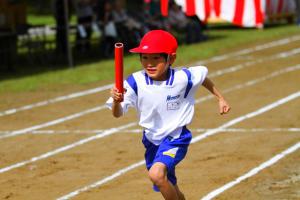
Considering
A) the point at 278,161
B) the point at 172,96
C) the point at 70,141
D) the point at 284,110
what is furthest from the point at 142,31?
the point at 172,96

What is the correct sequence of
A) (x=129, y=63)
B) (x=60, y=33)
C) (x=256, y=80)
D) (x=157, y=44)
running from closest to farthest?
(x=157, y=44) < (x=256, y=80) < (x=129, y=63) < (x=60, y=33)

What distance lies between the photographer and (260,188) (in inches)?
339

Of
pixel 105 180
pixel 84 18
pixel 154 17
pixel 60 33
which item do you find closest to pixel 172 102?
pixel 105 180

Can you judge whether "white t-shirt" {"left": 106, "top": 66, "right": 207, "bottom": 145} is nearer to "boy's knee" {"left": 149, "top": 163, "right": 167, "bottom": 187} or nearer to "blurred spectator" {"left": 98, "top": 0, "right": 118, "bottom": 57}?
"boy's knee" {"left": 149, "top": 163, "right": 167, "bottom": 187}

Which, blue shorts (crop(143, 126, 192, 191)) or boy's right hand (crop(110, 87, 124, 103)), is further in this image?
blue shorts (crop(143, 126, 192, 191))

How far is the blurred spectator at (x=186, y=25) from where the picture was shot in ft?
88.2

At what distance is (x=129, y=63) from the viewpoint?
2130 cm

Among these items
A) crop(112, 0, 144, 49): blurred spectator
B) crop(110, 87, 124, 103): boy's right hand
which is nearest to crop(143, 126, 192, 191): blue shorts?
crop(110, 87, 124, 103): boy's right hand

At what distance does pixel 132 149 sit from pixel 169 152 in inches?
165

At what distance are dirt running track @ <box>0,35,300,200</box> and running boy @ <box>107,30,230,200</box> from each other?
149cm

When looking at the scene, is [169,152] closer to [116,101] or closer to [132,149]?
[116,101]

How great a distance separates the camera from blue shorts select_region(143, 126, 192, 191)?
6789 millimetres

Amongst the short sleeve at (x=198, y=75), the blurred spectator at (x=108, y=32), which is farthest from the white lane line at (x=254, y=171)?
the blurred spectator at (x=108, y=32)

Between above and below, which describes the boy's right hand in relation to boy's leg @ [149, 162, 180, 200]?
above
